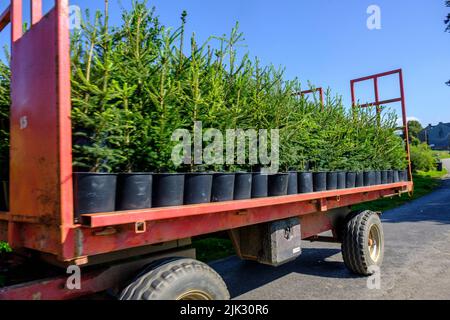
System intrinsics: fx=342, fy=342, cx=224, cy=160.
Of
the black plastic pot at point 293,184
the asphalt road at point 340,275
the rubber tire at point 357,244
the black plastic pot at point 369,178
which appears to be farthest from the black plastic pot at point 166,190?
the black plastic pot at point 369,178

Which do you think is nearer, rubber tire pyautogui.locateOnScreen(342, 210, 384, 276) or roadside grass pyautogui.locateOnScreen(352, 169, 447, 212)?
rubber tire pyautogui.locateOnScreen(342, 210, 384, 276)

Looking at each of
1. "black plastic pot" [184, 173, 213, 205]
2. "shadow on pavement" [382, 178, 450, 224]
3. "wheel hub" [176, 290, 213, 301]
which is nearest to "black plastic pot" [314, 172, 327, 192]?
"black plastic pot" [184, 173, 213, 205]

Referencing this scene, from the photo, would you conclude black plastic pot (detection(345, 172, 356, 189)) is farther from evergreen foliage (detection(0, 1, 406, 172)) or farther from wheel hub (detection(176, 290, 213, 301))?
wheel hub (detection(176, 290, 213, 301))

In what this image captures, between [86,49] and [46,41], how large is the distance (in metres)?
0.42

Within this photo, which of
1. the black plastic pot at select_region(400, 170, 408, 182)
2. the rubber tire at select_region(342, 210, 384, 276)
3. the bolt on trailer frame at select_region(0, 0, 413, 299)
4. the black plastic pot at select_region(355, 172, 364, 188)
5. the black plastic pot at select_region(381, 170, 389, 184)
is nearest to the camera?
the bolt on trailer frame at select_region(0, 0, 413, 299)

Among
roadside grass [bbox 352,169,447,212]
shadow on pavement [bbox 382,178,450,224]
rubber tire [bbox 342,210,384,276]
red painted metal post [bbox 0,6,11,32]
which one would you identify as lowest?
shadow on pavement [bbox 382,178,450,224]

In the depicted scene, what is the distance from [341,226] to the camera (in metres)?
4.74

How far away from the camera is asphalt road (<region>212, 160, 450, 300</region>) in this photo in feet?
13.1

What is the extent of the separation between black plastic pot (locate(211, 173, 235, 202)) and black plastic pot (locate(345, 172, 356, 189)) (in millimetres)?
2333

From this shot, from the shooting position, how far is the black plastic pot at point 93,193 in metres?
1.85

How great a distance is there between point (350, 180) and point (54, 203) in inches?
145

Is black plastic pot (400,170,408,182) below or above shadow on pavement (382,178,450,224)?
above

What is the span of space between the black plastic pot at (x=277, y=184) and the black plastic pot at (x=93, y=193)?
4.97ft
